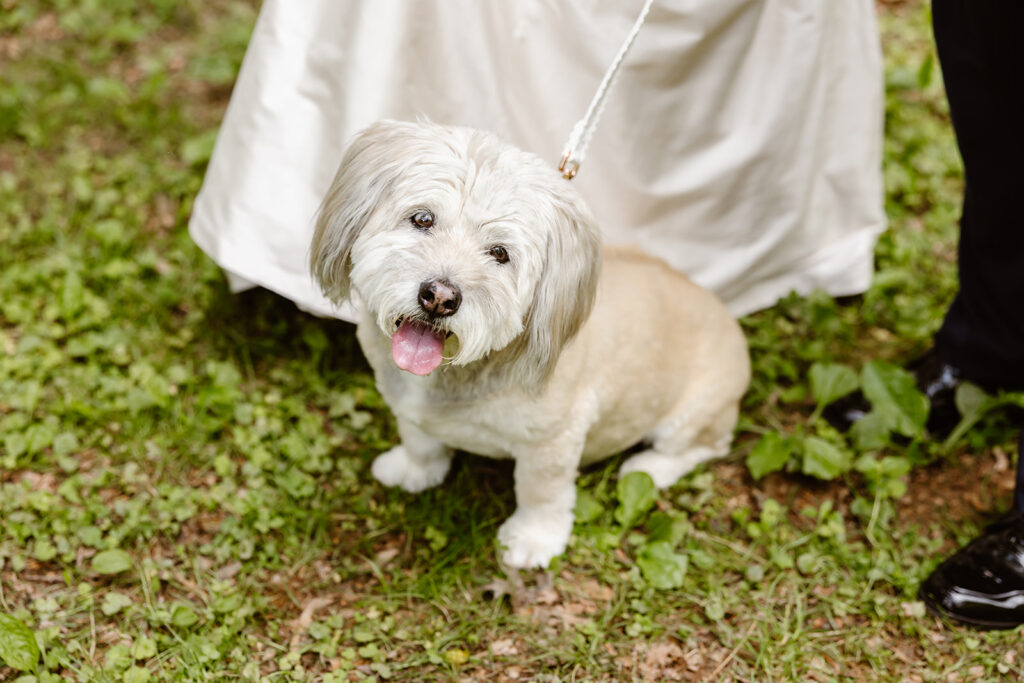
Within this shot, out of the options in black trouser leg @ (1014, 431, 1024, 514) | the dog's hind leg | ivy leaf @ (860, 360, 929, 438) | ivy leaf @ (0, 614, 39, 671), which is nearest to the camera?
ivy leaf @ (0, 614, 39, 671)

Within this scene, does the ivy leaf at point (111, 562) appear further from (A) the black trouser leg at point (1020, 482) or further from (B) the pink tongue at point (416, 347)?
(A) the black trouser leg at point (1020, 482)

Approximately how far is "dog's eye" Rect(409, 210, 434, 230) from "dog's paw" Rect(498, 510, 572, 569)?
1167 mm

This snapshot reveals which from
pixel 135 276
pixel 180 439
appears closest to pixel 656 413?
pixel 180 439

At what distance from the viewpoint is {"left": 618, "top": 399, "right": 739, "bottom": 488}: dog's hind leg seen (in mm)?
3146

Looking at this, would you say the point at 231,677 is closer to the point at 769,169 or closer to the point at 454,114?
the point at 454,114

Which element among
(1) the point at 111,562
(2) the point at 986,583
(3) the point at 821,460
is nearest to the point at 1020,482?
(2) the point at 986,583

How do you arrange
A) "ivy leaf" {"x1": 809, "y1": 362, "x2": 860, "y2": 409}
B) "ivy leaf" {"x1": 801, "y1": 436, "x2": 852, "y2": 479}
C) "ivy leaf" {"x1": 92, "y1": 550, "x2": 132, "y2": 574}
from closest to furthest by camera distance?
"ivy leaf" {"x1": 92, "y1": 550, "x2": 132, "y2": 574} → "ivy leaf" {"x1": 801, "y1": 436, "x2": 852, "y2": 479} → "ivy leaf" {"x1": 809, "y1": 362, "x2": 860, "y2": 409}

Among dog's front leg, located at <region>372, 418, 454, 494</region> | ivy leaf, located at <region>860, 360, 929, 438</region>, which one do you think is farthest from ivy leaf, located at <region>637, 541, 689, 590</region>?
ivy leaf, located at <region>860, 360, 929, 438</region>

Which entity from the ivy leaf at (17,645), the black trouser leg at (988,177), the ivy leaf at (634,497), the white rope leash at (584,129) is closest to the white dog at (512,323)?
the ivy leaf at (634,497)

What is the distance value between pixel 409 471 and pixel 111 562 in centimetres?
98

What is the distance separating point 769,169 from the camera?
3492mm

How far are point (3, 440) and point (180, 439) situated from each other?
0.58m

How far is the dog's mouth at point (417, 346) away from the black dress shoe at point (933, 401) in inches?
76.0

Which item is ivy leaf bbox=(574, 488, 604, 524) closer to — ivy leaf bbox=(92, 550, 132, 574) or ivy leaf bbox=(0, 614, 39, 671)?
ivy leaf bbox=(92, 550, 132, 574)
